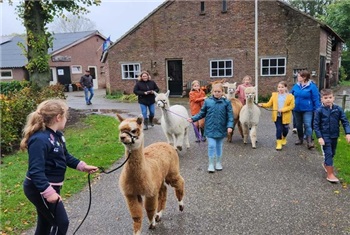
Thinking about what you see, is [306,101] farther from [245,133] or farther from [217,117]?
[217,117]

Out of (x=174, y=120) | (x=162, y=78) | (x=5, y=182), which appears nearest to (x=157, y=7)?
(x=162, y=78)

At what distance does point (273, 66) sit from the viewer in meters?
19.4

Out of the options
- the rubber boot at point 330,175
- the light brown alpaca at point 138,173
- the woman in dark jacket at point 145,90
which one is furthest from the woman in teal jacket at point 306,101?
the light brown alpaca at point 138,173

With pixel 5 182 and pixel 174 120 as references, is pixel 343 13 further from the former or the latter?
pixel 5 182

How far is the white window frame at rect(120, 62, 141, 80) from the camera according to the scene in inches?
886

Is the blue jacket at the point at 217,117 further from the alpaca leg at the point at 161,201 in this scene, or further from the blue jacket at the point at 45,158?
the blue jacket at the point at 45,158

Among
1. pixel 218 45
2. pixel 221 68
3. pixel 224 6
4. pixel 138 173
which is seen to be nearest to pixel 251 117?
pixel 138 173

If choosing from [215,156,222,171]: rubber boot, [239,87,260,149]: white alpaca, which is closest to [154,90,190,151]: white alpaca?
[215,156,222,171]: rubber boot

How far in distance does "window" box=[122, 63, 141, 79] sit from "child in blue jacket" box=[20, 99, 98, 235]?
1948cm

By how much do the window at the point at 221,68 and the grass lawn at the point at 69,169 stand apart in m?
9.62

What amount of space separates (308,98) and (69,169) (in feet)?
19.4

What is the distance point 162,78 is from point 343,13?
16.9 m

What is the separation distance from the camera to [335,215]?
4594 mm

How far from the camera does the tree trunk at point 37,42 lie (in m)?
13.5
